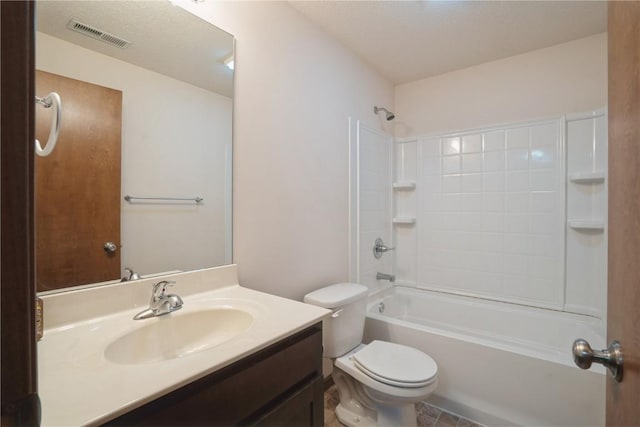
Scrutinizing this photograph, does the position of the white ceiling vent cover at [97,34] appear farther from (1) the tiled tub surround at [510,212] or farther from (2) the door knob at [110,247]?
(1) the tiled tub surround at [510,212]

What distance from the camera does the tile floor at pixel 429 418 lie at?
163 cm

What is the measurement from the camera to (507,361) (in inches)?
61.4

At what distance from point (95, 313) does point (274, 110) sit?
1195mm

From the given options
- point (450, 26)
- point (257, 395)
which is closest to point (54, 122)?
point (257, 395)

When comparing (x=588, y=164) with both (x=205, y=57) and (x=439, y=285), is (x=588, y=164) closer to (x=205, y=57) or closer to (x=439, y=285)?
(x=439, y=285)

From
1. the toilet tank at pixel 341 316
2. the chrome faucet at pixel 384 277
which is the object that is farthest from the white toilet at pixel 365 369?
the chrome faucet at pixel 384 277

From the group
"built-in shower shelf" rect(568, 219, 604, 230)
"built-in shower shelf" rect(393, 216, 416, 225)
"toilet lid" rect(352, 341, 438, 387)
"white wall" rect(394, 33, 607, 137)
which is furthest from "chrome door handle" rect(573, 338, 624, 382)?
"white wall" rect(394, 33, 607, 137)

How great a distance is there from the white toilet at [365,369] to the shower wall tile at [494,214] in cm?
110

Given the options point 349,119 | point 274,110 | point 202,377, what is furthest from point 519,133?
point 202,377

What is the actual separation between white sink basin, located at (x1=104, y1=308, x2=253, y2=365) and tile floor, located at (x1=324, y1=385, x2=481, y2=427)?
41.2 inches

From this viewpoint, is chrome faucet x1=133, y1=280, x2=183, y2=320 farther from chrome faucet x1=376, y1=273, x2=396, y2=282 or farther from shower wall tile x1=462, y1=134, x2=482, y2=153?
shower wall tile x1=462, y1=134, x2=482, y2=153

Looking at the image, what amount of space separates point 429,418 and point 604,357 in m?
1.45

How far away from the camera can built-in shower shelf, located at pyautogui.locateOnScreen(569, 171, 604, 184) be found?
1.83 meters

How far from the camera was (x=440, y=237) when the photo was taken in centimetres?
251
